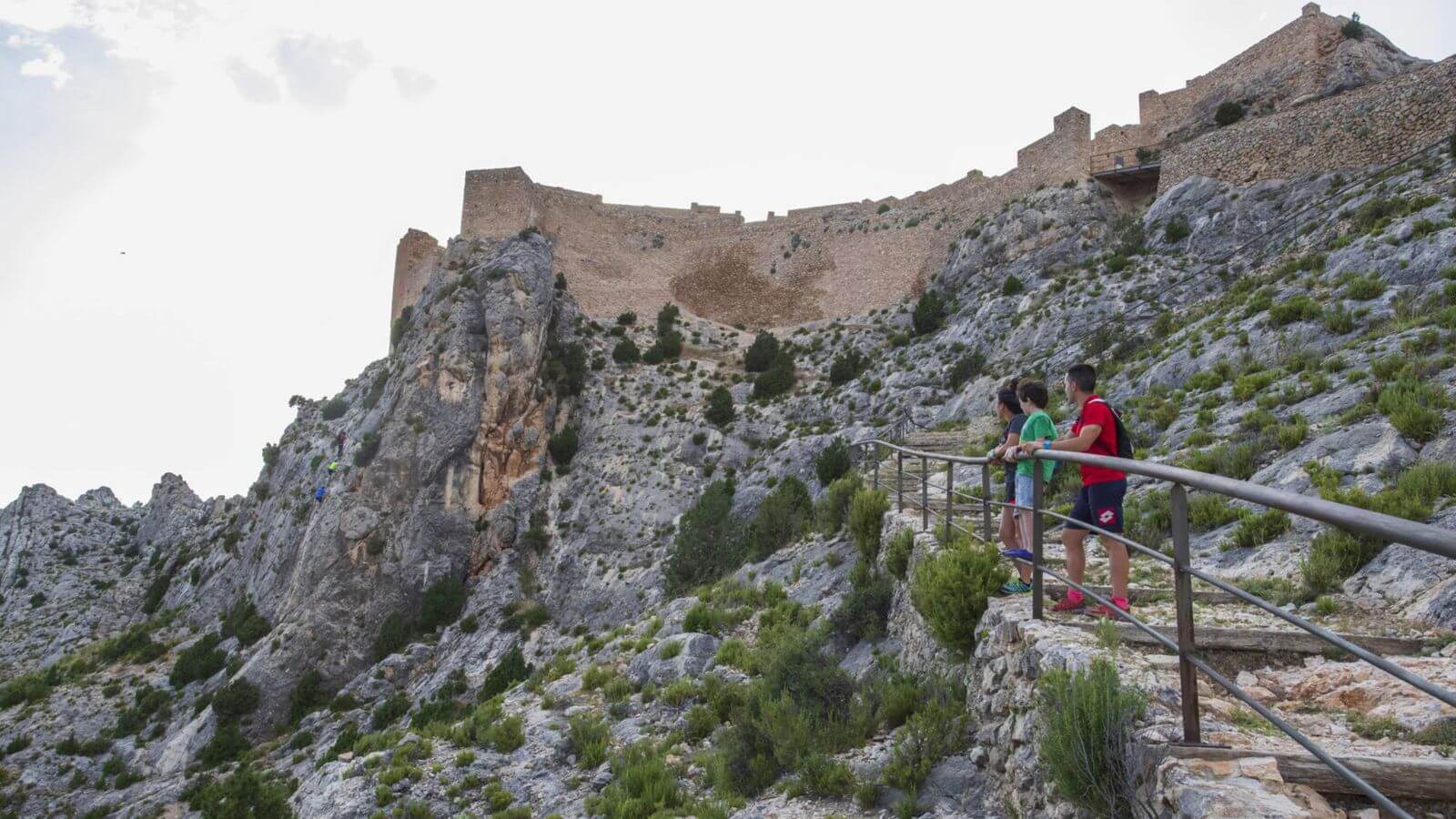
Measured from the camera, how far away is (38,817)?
2105 cm

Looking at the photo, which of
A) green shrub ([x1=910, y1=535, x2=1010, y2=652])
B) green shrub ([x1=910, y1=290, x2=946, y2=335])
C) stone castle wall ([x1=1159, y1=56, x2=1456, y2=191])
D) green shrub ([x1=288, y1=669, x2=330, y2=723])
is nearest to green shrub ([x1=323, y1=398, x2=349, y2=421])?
green shrub ([x1=288, y1=669, x2=330, y2=723])

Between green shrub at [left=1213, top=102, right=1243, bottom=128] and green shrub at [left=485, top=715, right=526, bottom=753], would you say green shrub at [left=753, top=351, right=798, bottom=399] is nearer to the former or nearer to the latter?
green shrub at [left=1213, top=102, right=1243, bottom=128]

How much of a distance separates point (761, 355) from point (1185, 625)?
94.3ft

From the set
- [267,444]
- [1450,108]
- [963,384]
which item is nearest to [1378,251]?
[1450,108]

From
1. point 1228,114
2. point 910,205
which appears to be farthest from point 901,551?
point 910,205

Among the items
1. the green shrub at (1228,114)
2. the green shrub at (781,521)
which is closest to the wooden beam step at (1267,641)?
Answer: the green shrub at (781,521)

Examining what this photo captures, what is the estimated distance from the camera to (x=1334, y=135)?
789 inches

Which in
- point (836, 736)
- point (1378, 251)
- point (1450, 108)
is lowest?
point (836, 736)

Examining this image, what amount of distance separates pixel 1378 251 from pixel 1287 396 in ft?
20.7

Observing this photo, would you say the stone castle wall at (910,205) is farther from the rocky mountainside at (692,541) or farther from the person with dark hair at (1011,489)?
the person with dark hair at (1011,489)

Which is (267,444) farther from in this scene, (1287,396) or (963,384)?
(1287,396)

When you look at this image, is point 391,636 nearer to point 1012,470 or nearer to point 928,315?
point 928,315

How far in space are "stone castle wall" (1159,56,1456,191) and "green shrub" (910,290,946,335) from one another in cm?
827

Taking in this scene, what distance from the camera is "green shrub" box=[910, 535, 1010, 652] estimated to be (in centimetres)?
527
